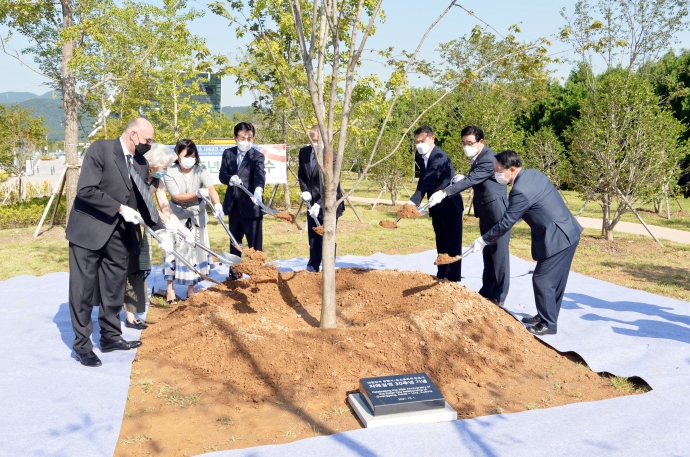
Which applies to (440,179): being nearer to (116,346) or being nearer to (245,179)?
(245,179)

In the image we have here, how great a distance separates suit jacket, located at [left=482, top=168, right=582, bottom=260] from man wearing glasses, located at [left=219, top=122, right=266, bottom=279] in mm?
2528

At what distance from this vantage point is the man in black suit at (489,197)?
5.18 meters

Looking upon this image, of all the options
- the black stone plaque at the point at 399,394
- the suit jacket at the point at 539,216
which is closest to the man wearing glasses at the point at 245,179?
the suit jacket at the point at 539,216

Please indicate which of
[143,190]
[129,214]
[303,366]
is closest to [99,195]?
[129,214]

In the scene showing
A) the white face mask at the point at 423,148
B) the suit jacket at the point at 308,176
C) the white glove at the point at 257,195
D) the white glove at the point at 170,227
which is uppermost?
the white face mask at the point at 423,148

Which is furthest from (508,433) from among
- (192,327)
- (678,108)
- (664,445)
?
(678,108)

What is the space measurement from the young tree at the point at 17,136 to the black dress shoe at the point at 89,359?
11.4 m

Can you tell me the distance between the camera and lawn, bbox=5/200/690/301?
275 inches

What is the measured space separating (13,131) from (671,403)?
625 inches

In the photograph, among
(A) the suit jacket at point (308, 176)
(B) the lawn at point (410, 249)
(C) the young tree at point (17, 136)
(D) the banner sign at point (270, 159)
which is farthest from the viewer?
(C) the young tree at point (17, 136)

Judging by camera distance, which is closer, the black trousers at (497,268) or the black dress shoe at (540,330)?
the black dress shoe at (540,330)

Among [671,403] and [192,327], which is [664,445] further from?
[192,327]

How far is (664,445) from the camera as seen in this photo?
2.79 meters

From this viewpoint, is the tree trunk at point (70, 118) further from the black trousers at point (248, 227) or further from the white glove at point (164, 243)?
the white glove at point (164, 243)
